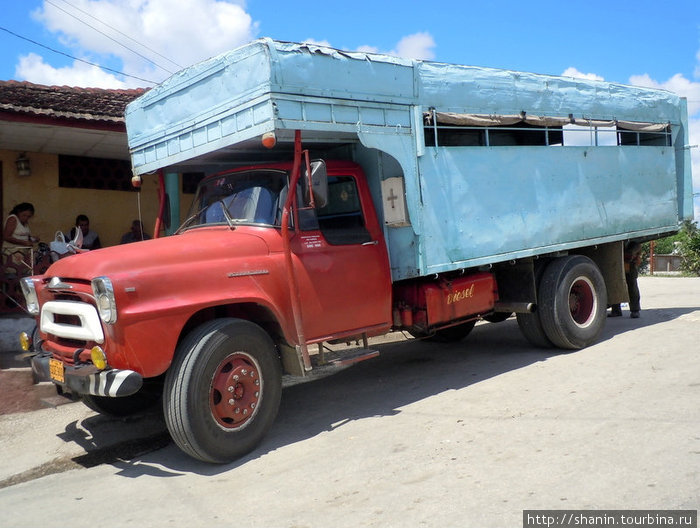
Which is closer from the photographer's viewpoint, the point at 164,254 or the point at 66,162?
the point at 164,254

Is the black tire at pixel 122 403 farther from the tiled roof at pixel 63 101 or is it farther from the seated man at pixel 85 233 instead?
the seated man at pixel 85 233

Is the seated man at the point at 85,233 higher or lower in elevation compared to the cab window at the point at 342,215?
higher

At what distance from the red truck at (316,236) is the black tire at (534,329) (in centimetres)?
2

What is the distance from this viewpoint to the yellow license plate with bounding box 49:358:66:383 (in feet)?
15.1

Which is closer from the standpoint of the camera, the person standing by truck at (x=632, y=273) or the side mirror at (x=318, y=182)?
the side mirror at (x=318, y=182)

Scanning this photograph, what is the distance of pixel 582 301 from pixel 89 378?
5.73 metres

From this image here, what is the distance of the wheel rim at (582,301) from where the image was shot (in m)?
7.68

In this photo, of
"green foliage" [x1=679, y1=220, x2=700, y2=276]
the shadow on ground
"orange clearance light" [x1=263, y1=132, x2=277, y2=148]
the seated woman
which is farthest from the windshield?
Result: "green foliage" [x1=679, y1=220, x2=700, y2=276]

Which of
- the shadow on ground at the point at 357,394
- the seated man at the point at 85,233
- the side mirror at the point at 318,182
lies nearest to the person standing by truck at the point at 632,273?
the shadow on ground at the point at 357,394

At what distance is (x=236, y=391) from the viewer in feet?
15.3

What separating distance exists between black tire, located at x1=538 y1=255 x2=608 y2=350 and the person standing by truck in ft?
4.19

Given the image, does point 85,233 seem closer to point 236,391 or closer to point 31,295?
point 31,295

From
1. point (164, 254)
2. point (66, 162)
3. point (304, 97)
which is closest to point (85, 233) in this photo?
point (66, 162)

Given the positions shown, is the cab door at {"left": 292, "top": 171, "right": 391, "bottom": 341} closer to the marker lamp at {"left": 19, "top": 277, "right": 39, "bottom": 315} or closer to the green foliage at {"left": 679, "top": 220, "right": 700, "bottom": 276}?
the marker lamp at {"left": 19, "top": 277, "right": 39, "bottom": 315}
